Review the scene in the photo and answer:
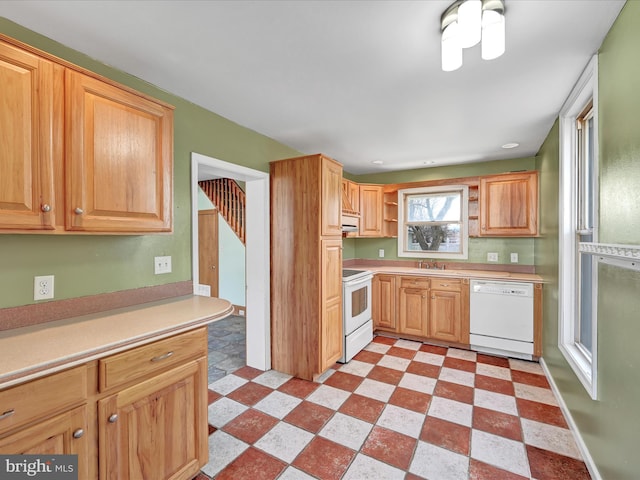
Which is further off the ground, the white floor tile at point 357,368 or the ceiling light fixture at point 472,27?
the ceiling light fixture at point 472,27

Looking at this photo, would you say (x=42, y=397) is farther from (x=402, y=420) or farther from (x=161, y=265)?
(x=402, y=420)

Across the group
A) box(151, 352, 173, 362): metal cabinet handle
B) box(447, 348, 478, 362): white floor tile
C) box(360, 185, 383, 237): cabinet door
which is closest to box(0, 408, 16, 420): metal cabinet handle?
box(151, 352, 173, 362): metal cabinet handle

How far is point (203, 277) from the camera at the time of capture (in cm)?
552

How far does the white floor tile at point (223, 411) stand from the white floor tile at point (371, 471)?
0.99m

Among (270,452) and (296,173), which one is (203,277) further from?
(270,452)

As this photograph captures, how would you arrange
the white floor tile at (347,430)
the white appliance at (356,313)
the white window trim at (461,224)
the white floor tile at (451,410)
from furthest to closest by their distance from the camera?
1. the white window trim at (461,224)
2. the white appliance at (356,313)
3. the white floor tile at (451,410)
4. the white floor tile at (347,430)

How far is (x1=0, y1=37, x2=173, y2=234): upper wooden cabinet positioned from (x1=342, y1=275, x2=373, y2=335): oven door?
81.1 inches

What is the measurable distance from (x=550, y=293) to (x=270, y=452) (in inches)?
110

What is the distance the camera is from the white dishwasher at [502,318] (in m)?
3.26

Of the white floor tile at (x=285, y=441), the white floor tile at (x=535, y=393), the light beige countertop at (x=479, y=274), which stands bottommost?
the white floor tile at (x=535, y=393)

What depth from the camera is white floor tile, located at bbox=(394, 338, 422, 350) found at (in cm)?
367

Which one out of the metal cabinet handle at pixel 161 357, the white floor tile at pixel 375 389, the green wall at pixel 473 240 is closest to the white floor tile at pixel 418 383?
the white floor tile at pixel 375 389

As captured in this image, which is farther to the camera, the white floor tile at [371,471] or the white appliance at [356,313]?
the white appliance at [356,313]

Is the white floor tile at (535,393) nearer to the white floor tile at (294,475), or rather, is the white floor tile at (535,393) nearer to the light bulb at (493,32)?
the white floor tile at (294,475)
